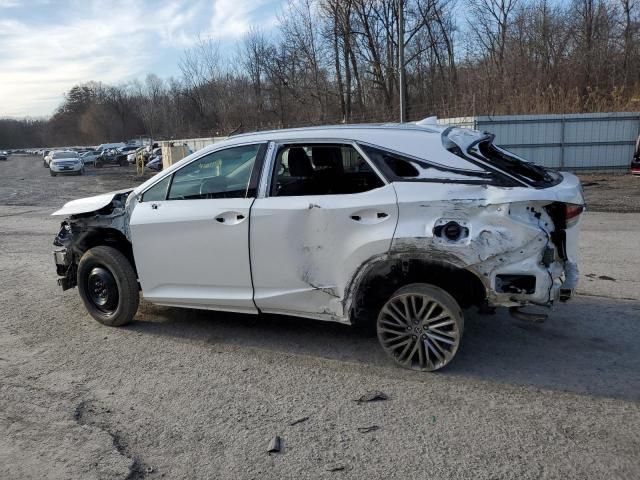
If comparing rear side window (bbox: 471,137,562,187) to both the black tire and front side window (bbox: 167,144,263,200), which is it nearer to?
front side window (bbox: 167,144,263,200)

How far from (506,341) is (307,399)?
6.48 ft

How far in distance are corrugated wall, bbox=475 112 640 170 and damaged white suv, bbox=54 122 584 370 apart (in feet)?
52.9

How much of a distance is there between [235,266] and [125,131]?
11244 centimetres

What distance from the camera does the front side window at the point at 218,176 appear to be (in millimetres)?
4750

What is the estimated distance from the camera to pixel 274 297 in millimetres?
4609

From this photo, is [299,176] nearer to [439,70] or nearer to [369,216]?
[369,216]

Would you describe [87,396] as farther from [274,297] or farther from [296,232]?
[296,232]

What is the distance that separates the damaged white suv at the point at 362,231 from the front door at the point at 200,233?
1 cm

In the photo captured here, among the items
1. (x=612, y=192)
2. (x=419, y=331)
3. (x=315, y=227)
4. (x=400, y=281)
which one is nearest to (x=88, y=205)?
(x=315, y=227)

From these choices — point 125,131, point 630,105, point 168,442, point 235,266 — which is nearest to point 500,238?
point 235,266

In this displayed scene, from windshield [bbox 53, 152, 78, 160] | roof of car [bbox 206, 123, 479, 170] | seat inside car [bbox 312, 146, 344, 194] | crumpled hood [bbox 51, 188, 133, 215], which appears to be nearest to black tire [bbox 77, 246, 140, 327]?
crumpled hood [bbox 51, 188, 133, 215]

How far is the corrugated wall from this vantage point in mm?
19234

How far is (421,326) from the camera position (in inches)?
165

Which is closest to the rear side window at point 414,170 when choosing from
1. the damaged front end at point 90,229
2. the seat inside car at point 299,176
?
the seat inside car at point 299,176
